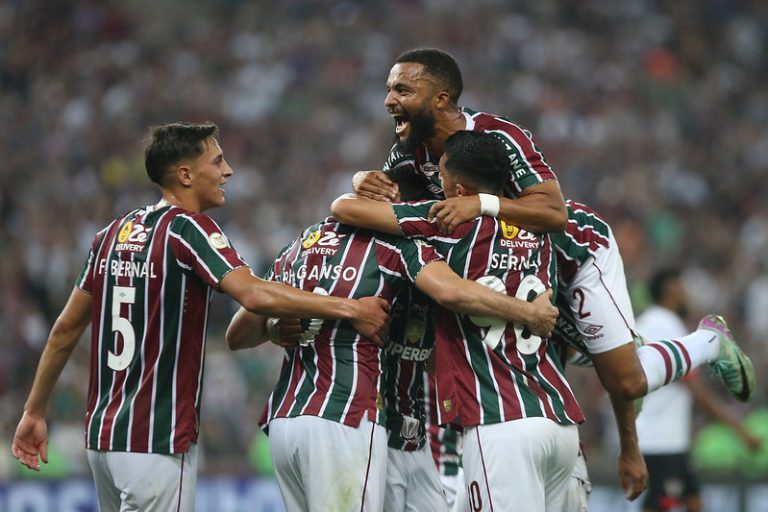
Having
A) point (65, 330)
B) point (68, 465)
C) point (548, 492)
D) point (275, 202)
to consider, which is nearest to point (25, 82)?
point (275, 202)

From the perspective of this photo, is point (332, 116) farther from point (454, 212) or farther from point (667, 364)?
point (454, 212)

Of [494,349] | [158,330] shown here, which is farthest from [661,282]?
[158,330]

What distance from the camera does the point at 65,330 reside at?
5156 millimetres

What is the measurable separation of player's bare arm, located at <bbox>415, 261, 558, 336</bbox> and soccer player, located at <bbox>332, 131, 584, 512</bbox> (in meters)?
0.10

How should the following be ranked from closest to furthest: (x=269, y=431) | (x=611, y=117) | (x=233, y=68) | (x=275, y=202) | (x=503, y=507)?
1. (x=503, y=507)
2. (x=269, y=431)
3. (x=275, y=202)
4. (x=611, y=117)
5. (x=233, y=68)

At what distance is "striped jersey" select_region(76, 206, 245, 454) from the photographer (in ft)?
15.7

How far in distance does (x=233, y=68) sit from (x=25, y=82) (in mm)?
2994

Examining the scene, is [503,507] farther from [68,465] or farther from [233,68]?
[233,68]

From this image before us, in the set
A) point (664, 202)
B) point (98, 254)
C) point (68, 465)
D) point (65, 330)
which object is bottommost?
point (68, 465)

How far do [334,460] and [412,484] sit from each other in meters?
0.77

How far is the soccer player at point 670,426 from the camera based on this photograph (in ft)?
26.5

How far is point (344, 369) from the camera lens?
15.7 feet

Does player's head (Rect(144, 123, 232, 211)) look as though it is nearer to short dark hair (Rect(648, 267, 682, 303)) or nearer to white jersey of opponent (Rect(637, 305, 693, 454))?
white jersey of opponent (Rect(637, 305, 693, 454))

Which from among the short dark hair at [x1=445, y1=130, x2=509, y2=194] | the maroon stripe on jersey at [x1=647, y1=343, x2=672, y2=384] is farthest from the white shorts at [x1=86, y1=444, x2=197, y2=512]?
the maroon stripe on jersey at [x1=647, y1=343, x2=672, y2=384]
